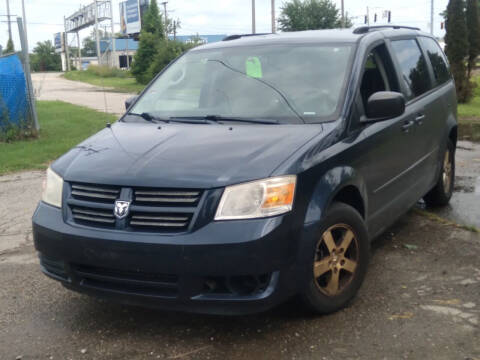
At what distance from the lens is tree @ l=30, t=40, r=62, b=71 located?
317 feet

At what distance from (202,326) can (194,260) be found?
728 millimetres

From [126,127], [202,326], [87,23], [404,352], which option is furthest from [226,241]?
[87,23]

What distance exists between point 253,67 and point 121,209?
1.77m

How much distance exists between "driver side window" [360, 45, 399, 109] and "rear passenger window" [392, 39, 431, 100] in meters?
0.23

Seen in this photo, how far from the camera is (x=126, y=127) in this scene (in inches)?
170

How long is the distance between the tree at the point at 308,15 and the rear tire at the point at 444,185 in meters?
43.0

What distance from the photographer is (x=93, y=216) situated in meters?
3.40

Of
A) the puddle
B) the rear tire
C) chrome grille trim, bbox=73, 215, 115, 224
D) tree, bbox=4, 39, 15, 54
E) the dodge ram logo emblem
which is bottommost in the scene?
the puddle

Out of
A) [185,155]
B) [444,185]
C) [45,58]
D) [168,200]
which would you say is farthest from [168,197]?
[45,58]

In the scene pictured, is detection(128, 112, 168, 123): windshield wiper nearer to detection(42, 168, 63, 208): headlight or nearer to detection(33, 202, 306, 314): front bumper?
detection(42, 168, 63, 208): headlight

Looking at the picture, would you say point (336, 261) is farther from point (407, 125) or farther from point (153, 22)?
point (153, 22)

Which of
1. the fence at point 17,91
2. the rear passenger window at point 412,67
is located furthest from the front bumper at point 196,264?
the fence at point 17,91

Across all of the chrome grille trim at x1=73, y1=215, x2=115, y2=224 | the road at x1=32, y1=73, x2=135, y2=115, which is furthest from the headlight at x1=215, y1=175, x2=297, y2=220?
the road at x1=32, y1=73, x2=135, y2=115

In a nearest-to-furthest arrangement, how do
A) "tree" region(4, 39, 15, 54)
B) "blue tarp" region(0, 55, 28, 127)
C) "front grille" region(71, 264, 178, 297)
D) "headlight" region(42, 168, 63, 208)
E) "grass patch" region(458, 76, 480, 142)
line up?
"front grille" region(71, 264, 178, 297)
"headlight" region(42, 168, 63, 208)
"grass patch" region(458, 76, 480, 142)
"blue tarp" region(0, 55, 28, 127)
"tree" region(4, 39, 15, 54)
